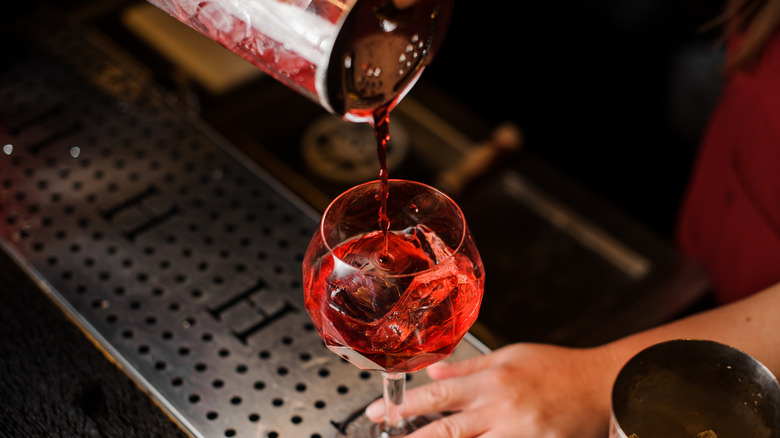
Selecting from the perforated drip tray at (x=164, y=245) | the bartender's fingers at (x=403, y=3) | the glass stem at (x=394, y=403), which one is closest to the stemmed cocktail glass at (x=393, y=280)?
the glass stem at (x=394, y=403)

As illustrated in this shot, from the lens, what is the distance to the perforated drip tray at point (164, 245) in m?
1.04

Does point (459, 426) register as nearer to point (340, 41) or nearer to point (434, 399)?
point (434, 399)

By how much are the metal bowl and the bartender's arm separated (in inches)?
6.7

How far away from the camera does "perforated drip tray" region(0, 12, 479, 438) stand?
104cm

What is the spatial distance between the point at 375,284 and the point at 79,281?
1.75ft

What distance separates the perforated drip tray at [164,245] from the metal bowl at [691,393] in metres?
0.32

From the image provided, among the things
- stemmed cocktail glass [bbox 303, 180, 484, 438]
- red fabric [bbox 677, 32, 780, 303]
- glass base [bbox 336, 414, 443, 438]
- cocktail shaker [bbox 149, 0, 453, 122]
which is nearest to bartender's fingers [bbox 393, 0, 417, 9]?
cocktail shaker [bbox 149, 0, 453, 122]

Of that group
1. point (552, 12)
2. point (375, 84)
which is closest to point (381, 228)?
point (375, 84)

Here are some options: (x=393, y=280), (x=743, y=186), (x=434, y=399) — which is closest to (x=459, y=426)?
(x=434, y=399)

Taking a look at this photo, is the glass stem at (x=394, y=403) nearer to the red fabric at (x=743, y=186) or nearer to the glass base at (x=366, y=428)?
the glass base at (x=366, y=428)

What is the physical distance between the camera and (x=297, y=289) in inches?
46.1

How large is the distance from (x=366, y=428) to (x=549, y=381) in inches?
9.7

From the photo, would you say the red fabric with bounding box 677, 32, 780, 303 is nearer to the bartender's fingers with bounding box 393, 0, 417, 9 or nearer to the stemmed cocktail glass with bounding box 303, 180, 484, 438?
the stemmed cocktail glass with bounding box 303, 180, 484, 438

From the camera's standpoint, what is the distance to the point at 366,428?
1.02 metres
